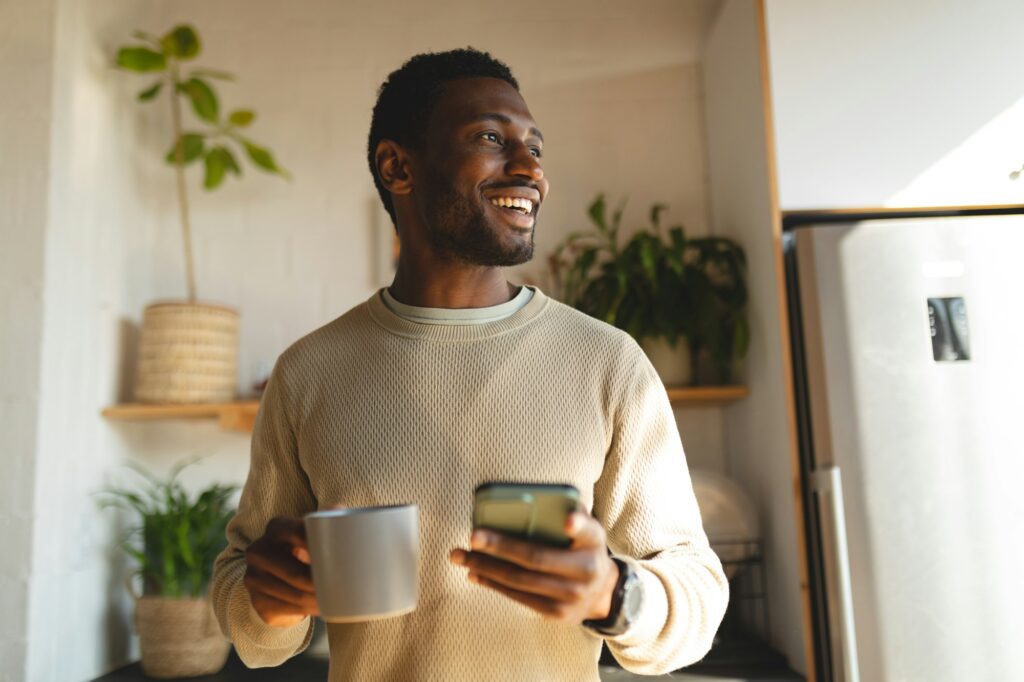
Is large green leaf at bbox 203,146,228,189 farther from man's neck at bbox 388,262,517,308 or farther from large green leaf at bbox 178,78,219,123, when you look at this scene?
man's neck at bbox 388,262,517,308

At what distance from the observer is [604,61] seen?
245 cm

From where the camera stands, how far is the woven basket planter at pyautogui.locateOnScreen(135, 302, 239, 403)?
80.9 inches

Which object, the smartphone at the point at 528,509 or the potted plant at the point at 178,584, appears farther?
the potted plant at the point at 178,584

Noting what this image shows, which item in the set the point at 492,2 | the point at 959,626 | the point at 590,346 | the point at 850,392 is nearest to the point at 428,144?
the point at 590,346

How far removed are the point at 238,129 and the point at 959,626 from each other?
2112mm

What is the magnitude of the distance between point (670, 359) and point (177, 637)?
4.27 ft

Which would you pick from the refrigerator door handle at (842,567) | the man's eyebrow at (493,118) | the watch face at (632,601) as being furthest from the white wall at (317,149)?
the watch face at (632,601)

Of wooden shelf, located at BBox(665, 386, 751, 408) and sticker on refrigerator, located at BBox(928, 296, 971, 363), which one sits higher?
sticker on refrigerator, located at BBox(928, 296, 971, 363)

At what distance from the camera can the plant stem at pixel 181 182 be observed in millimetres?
2180

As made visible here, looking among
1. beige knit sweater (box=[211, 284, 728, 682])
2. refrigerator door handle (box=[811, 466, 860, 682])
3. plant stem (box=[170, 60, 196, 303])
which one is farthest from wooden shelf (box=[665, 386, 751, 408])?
plant stem (box=[170, 60, 196, 303])

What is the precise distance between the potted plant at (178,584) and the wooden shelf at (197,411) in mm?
150

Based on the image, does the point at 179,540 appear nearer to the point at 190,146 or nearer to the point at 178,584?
the point at 178,584

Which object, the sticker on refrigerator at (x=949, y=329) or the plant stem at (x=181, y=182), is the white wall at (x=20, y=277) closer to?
the plant stem at (x=181, y=182)

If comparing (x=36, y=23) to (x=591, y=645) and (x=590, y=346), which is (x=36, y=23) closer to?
(x=590, y=346)
